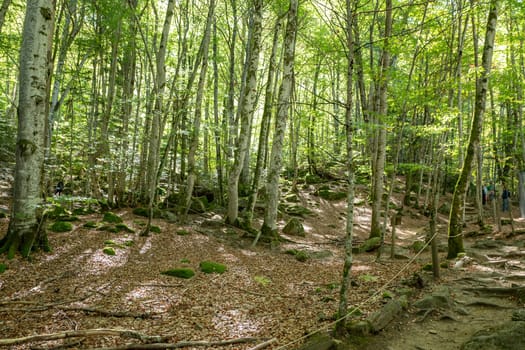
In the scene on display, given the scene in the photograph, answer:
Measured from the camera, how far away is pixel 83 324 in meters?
4.55

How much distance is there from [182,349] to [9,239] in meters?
4.90

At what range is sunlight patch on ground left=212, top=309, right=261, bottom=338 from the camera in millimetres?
4715

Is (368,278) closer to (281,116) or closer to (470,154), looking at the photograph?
(470,154)

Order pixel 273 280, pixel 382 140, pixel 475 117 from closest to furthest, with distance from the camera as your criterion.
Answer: pixel 273 280
pixel 475 117
pixel 382 140

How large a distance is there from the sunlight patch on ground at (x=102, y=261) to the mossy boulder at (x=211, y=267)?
1.85m

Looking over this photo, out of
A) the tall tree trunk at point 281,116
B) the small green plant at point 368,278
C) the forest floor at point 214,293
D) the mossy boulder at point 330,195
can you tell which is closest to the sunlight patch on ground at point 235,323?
the forest floor at point 214,293

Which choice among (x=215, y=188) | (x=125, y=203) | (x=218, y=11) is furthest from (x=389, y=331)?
(x=218, y=11)

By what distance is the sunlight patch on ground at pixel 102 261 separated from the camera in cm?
674

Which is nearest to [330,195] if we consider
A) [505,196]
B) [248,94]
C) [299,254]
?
[505,196]

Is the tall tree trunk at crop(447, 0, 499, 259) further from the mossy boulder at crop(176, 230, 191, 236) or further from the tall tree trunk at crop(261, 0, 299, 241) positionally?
the mossy boulder at crop(176, 230, 191, 236)

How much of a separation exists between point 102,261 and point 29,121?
11.2 feet

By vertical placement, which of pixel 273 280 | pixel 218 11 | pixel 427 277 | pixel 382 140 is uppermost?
pixel 218 11

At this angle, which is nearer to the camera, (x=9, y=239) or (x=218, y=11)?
(x=9, y=239)

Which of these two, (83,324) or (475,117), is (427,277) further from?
(83,324)
